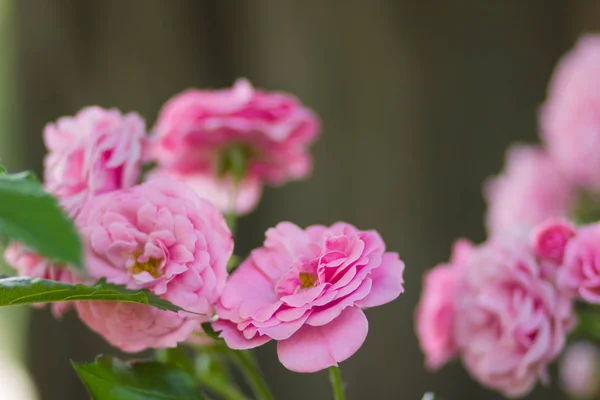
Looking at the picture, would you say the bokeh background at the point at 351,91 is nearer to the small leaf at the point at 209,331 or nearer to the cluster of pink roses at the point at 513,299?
the cluster of pink roses at the point at 513,299

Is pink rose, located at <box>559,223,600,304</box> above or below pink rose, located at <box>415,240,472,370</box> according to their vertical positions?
above

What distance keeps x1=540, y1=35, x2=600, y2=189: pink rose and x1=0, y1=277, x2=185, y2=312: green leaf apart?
38 centimetres

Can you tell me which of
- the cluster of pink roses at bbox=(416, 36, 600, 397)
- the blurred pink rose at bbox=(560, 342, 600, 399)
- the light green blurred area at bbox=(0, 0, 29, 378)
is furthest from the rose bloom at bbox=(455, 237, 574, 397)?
the light green blurred area at bbox=(0, 0, 29, 378)

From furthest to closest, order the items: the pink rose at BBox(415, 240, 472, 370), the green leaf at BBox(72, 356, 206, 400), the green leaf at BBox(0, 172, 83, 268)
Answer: the pink rose at BBox(415, 240, 472, 370)
the green leaf at BBox(72, 356, 206, 400)
the green leaf at BBox(0, 172, 83, 268)

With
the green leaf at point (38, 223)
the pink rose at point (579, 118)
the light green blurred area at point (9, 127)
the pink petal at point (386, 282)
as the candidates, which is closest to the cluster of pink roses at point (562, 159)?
the pink rose at point (579, 118)

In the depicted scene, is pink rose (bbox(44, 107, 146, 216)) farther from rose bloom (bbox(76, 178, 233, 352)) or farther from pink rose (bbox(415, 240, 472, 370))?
pink rose (bbox(415, 240, 472, 370))

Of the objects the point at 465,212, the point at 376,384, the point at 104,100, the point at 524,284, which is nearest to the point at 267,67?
the point at 104,100

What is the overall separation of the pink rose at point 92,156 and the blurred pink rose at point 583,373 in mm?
563

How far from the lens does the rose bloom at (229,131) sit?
16.2 inches

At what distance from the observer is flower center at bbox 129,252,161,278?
10.5 inches

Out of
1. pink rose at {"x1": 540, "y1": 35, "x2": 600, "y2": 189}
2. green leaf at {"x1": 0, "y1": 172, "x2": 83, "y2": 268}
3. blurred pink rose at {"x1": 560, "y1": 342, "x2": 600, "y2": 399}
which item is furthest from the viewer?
blurred pink rose at {"x1": 560, "y1": 342, "x2": 600, "y2": 399}

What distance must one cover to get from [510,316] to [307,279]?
141 millimetres

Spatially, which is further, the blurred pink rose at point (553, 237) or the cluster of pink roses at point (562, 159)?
the cluster of pink roses at point (562, 159)

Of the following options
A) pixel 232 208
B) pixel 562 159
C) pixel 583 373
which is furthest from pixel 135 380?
pixel 583 373
